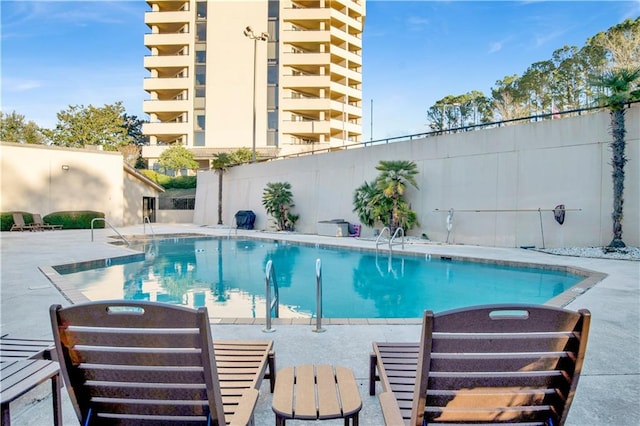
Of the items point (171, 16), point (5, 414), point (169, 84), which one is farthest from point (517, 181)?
point (171, 16)

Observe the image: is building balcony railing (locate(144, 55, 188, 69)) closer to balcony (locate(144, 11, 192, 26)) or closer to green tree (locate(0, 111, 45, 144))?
balcony (locate(144, 11, 192, 26))

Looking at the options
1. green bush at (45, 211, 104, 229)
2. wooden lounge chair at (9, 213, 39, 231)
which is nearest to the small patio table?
wooden lounge chair at (9, 213, 39, 231)

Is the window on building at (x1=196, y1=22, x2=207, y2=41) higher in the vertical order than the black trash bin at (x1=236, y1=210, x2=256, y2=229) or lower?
higher

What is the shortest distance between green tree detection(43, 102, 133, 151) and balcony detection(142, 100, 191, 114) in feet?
11.1

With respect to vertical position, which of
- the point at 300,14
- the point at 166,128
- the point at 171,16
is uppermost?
the point at 300,14

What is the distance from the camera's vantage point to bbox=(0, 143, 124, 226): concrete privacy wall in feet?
58.7

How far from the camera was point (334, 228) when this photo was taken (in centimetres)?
1617

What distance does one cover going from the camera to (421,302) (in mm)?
6578

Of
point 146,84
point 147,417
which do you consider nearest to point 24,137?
point 146,84

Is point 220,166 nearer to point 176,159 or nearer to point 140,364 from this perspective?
point 176,159

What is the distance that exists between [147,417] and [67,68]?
30.6m

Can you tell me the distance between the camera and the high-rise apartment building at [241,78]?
3356 cm

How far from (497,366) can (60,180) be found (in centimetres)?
2293

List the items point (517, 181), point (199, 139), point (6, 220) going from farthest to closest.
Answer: point (199, 139)
point (6, 220)
point (517, 181)
